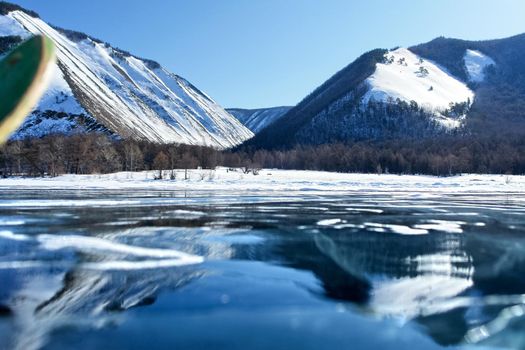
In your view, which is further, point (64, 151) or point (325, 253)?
point (64, 151)

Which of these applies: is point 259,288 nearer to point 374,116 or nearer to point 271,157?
point 271,157

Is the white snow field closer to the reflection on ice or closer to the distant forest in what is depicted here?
the distant forest

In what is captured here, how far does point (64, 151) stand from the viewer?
8056 centimetres

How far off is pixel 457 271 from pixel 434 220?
903 centimetres

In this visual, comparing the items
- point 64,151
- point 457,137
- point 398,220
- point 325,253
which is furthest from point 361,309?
point 457,137

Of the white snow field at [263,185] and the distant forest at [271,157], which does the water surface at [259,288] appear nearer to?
the white snow field at [263,185]

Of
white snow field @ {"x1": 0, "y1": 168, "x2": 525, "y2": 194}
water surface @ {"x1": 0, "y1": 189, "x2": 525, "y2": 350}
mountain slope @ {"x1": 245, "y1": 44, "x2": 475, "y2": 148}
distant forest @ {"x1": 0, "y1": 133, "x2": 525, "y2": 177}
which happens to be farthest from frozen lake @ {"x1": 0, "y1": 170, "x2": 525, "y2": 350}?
mountain slope @ {"x1": 245, "y1": 44, "x2": 475, "y2": 148}

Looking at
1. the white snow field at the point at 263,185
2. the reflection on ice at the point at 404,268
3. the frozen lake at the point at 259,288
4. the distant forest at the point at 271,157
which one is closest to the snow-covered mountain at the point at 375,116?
the distant forest at the point at 271,157

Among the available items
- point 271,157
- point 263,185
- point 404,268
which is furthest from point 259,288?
point 271,157

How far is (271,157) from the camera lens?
140 meters

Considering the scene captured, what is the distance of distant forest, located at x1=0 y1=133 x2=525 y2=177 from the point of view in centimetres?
7725

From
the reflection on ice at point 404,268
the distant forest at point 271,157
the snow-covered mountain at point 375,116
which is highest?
the snow-covered mountain at point 375,116

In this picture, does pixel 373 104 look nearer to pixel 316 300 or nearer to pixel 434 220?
pixel 434 220

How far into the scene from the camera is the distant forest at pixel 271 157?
3041 inches
